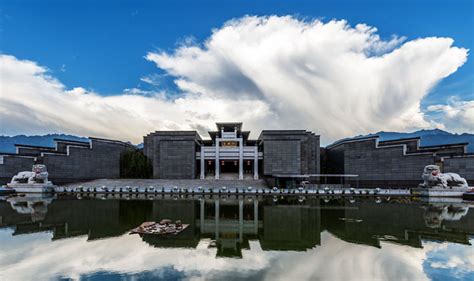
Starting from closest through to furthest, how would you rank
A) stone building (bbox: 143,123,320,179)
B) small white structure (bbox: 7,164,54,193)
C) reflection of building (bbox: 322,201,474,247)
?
reflection of building (bbox: 322,201,474,247) → small white structure (bbox: 7,164,54,193) → stone building (bbox: 143,123,320,179)

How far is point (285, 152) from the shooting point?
47500 millimetres

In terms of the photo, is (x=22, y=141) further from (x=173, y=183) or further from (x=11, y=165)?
(x=173, y=183)

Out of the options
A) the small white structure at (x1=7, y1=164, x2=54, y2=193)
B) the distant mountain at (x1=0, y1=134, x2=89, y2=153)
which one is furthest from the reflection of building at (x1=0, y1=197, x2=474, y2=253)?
the distant mountain at (x1=0, y1=134, x2=89, y2=153)

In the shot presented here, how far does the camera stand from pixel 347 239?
13.3m

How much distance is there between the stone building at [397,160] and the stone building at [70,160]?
36033mm

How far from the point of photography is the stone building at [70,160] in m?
39.6

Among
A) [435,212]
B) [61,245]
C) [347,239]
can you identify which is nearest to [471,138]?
[435,212]

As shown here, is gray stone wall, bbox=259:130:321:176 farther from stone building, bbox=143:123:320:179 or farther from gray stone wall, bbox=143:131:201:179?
gray stone wall, bbox=143:131:201:179

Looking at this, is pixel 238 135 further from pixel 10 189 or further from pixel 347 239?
pixel 347 239

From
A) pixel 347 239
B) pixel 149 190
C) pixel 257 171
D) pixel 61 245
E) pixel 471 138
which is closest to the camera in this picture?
pixel 61 245

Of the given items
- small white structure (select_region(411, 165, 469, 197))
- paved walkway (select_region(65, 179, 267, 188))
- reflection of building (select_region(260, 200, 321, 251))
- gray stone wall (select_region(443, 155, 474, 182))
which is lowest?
reflection of building (select_region(260, 200, 321, 251))

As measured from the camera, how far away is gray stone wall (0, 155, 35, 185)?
3853cm

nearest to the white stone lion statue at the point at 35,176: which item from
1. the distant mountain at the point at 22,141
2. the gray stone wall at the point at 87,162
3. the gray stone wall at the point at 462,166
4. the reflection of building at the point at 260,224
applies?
the gray stone wall at the point at 87,162

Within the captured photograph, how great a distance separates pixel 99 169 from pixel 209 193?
22.8 m
